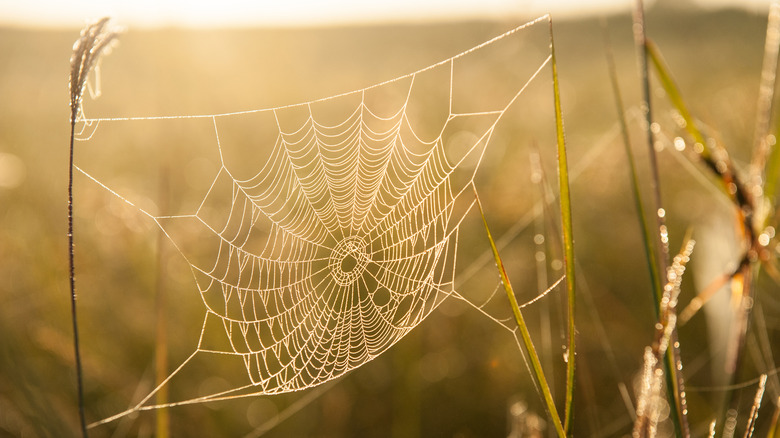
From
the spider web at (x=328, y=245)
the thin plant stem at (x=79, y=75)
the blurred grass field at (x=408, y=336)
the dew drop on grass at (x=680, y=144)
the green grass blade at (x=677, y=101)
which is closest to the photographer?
the thin plant stem at (x=79, y=75)

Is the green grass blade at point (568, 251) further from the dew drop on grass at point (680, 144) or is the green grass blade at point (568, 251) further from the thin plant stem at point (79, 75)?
the thin plant stem at point (79, 75)

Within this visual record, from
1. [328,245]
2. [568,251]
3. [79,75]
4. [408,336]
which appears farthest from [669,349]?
[328,245]

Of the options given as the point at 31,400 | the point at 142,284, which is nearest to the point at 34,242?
the point at 142,284

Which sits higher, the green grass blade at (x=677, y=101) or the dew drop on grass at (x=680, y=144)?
the green grass blade at (x=677, y=101)

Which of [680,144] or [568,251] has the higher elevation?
[680,144]

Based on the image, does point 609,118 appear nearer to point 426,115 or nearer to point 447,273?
point 426,115

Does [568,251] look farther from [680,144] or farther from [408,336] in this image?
[408,336]

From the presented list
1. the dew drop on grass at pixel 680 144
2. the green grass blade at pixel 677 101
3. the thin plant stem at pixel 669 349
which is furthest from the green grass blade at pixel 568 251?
the dew drop on grass at pixel 680 144

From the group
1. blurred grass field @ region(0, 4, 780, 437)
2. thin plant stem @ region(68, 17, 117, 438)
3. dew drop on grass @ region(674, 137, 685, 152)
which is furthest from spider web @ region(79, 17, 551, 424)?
thin plant stem @ region(68, 17, 117, 438)

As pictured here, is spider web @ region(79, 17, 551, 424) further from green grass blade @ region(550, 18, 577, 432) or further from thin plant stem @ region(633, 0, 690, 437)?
green grass blade @ region(550, 18, 577, 432)
